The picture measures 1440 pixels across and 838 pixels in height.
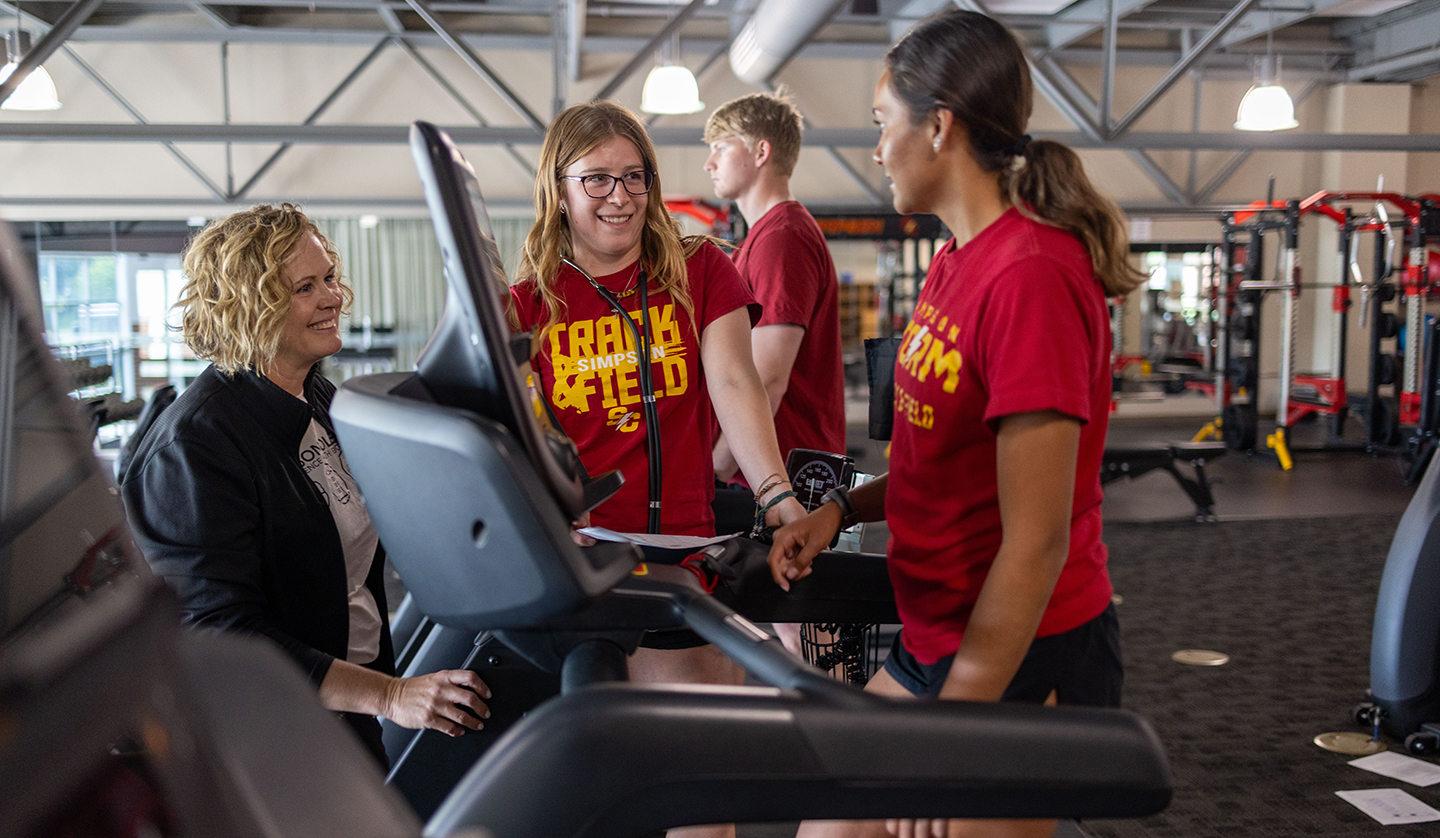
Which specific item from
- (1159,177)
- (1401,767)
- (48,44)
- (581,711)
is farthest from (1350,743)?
(1159,177)

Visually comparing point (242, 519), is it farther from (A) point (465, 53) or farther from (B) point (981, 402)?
(A) point (465, 53)

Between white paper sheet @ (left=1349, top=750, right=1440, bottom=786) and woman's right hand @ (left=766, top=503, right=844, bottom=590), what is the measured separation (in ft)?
7.93

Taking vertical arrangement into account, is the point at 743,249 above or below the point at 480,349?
above

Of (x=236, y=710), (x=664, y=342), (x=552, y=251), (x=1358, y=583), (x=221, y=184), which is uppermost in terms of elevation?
(x=221, y=184)

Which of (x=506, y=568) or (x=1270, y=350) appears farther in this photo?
(x=1270, y=350)

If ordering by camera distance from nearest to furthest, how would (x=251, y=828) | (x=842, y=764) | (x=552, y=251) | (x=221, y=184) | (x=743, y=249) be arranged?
(x=251, y=828), (x=842, y=764), (x=552, y=251), (x=743, y=249), (x=221, y=184)

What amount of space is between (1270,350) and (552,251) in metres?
11.9

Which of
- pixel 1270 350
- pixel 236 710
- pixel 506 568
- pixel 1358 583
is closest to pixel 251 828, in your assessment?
pixel 236 710

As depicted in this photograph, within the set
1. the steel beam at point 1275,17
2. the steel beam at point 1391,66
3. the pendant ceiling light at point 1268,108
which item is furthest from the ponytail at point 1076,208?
the steel beam at point 1391,66

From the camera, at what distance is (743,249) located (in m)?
2.77

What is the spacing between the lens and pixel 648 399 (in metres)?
1.68

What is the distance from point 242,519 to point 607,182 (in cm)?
77

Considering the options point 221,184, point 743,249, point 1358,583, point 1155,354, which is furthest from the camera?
point 1155,354

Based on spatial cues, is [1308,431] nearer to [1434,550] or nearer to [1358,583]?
[1358,583]
